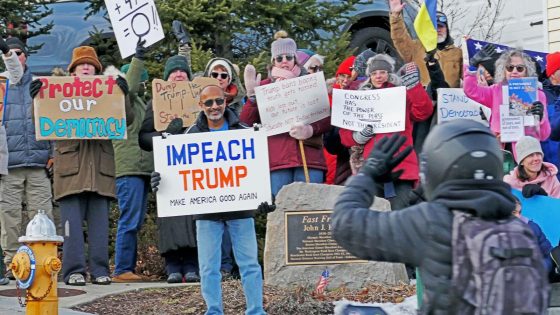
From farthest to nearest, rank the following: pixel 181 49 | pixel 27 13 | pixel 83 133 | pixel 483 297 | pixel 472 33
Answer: pixel 472 33, pixel 27 13, pixel 181 49, pixel 83 133, pixel 483 297

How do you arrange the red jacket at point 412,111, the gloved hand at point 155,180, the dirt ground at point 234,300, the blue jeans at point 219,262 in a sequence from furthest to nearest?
the red jacket at point 412,111 < the dirt ground at point 234,300 < the gloved hand at point 155,180 < the blue jeans at point 219,262

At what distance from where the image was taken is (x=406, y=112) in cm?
1044

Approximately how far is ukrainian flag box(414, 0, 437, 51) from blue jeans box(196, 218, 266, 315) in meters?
3.33

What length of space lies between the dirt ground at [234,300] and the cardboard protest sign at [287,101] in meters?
1.64

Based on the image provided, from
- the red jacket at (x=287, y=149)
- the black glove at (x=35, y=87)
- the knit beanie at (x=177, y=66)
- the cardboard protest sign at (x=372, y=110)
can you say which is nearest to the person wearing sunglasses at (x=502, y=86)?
the cardboard protest sign at (x=372, y=110)

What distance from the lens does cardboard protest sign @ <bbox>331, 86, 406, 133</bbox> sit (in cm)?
1032

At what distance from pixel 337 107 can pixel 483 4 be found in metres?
8.75

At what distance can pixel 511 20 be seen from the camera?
1836 cm

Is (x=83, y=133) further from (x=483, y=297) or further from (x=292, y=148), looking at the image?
(x=483, y=297)

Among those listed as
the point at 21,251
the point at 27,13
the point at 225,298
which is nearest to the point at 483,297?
the point at 21,251

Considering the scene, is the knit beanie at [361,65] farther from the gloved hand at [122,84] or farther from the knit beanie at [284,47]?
the gloved hand at [122,84]

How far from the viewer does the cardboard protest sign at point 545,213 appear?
9.38m

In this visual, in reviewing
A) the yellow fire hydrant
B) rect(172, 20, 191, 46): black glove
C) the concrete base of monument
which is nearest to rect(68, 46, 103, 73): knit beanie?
rect(172, 20, 191, 46): black glove

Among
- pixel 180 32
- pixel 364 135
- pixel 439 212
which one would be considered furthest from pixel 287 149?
pixel 439 212
